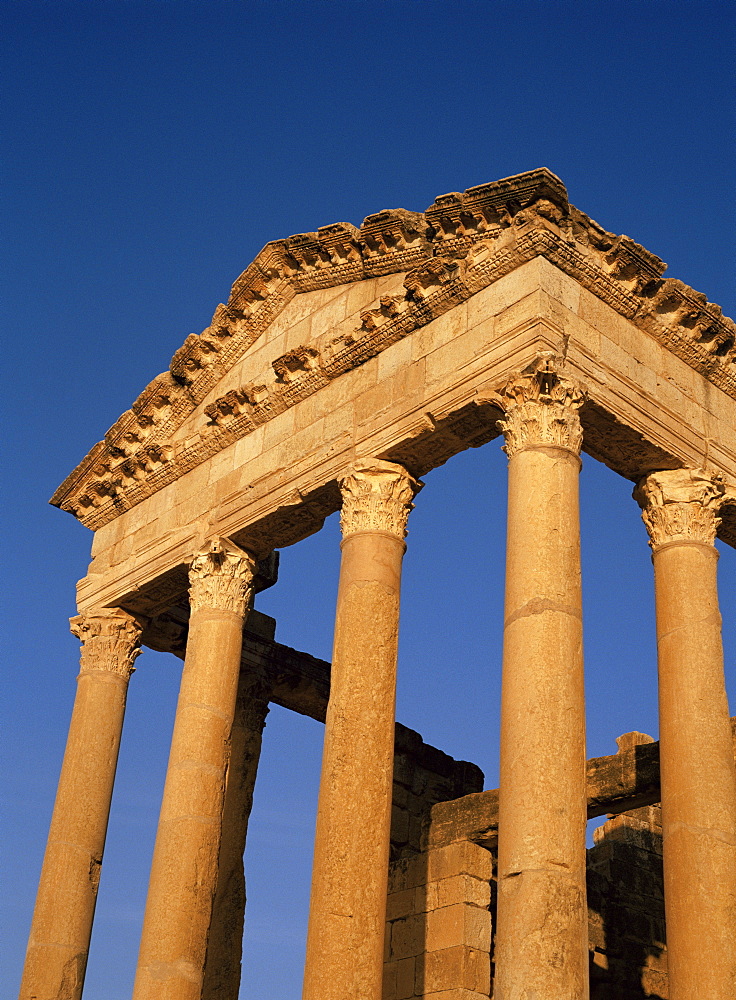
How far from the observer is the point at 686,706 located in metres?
15.4

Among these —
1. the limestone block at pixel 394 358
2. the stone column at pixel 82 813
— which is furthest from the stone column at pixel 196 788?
the limestone block at pixel 394 358

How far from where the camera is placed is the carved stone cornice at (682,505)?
1659cm

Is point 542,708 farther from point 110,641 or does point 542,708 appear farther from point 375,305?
point 110,641

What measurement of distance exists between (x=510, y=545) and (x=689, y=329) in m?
4.91

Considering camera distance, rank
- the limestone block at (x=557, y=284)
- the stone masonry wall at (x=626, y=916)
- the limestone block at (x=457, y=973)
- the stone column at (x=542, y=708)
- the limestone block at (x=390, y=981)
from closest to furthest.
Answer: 1. the stone column at (x=542, y=708)
2. the limestone block at (x=557, y=284)
3. the limestone block at (x=457, y=973)
4. the limestone block at (x=390, y=981)
5. the stone masonry wall at (x=626, y=916)

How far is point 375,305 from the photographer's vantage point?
1852cm

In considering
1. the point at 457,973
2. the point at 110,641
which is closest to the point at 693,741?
the point at 457,973

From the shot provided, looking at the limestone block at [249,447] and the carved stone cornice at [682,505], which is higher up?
the limestone block at [249,447]

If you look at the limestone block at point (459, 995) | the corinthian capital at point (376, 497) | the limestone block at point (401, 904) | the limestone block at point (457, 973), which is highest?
the corinthian capital at point (376, 497)

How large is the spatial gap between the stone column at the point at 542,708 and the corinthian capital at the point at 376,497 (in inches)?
81.4

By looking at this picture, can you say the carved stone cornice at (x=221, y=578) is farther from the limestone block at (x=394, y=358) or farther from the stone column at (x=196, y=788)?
the limestone block at (x=394, y=358)

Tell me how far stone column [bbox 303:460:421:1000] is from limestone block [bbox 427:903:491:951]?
4.63 metres

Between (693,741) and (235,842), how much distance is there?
9293 mm

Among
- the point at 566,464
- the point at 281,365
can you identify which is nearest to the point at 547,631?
the point at 566,464
